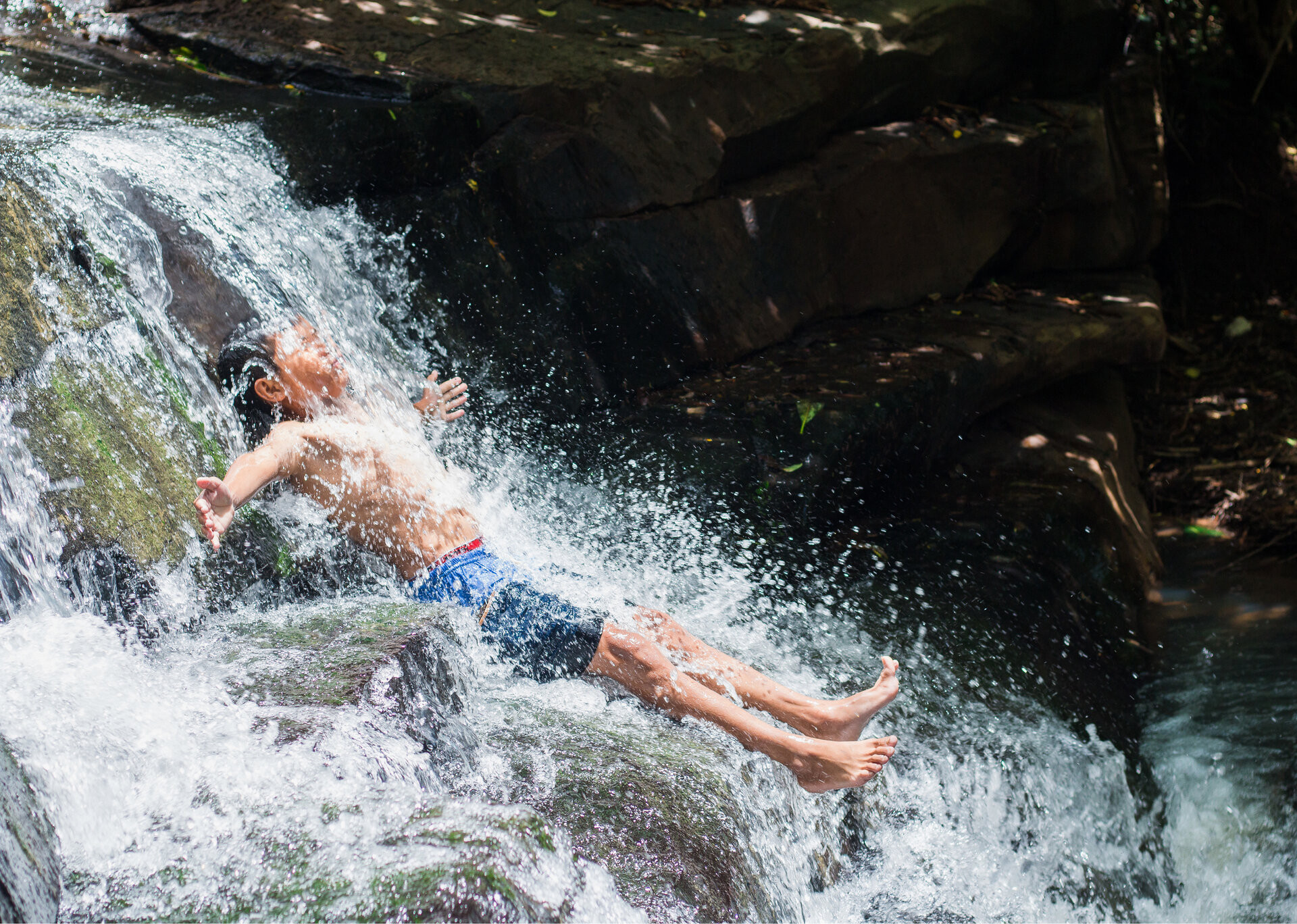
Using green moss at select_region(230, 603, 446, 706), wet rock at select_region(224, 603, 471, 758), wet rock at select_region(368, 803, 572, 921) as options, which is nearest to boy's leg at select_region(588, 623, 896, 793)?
wet rock at select_region(224, 603, 471, 758)

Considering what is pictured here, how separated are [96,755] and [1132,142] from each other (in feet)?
25.3

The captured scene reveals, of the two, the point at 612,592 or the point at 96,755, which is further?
the point at 612,592

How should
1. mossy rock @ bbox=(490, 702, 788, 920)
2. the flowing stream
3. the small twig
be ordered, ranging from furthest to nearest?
the small twig, mossy rock @ bbox=(490, 702, 788, 920), the flowing stream

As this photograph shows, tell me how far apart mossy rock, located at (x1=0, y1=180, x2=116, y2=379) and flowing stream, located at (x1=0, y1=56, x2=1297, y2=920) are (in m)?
0.08

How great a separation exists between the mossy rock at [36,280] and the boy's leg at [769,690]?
2143mm

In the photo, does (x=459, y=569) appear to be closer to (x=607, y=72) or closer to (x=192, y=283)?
(x=192, y=283)

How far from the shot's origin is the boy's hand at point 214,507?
262cm

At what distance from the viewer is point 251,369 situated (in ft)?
11.9

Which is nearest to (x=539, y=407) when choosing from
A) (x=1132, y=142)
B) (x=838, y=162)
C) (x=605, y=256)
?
(x=605, y=256)

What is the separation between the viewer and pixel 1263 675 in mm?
4566

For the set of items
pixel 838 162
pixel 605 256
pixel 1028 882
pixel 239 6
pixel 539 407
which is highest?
pixel 239 6

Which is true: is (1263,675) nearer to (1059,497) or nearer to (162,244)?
(1059,497)

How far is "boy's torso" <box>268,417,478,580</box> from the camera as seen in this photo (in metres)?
3.22

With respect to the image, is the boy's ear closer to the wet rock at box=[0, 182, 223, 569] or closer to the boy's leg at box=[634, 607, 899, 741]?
the wet rock at box=[0, 182, 223, 569]
